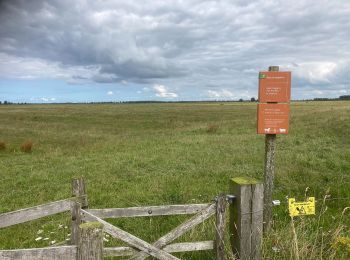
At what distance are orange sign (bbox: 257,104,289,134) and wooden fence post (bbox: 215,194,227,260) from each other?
146 cm

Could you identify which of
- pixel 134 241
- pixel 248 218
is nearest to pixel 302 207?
pixel 248 218

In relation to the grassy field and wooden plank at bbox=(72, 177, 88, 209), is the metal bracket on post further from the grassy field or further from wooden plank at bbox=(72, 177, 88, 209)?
wooden plank at bbox=(72, 177, 88, 209)

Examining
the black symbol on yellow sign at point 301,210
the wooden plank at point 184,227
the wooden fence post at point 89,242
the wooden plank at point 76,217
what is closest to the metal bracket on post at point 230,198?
the wooden plank at point 184,227

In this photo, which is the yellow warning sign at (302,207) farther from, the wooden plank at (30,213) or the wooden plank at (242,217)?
the wooden plank at (30,213)

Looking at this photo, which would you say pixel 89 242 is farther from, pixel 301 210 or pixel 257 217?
pixel 301 210

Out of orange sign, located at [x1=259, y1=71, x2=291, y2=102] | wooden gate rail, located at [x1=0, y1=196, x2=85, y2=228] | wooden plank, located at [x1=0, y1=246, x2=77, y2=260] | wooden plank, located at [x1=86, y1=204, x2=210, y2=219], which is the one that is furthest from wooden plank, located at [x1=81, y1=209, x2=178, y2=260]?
orange sign, located at [x1=259, y1=71, x2=291, y2=102]

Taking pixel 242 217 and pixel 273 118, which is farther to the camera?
pixel 273 118

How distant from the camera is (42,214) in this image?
4.72m

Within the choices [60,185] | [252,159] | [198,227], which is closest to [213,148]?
[252,159]

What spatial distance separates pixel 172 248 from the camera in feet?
15.1

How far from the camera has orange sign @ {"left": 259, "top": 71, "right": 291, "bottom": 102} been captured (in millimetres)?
5391

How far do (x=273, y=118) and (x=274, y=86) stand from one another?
1.57 feet

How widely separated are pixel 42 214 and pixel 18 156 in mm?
15379

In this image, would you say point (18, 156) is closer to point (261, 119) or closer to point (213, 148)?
point (213, 148)
